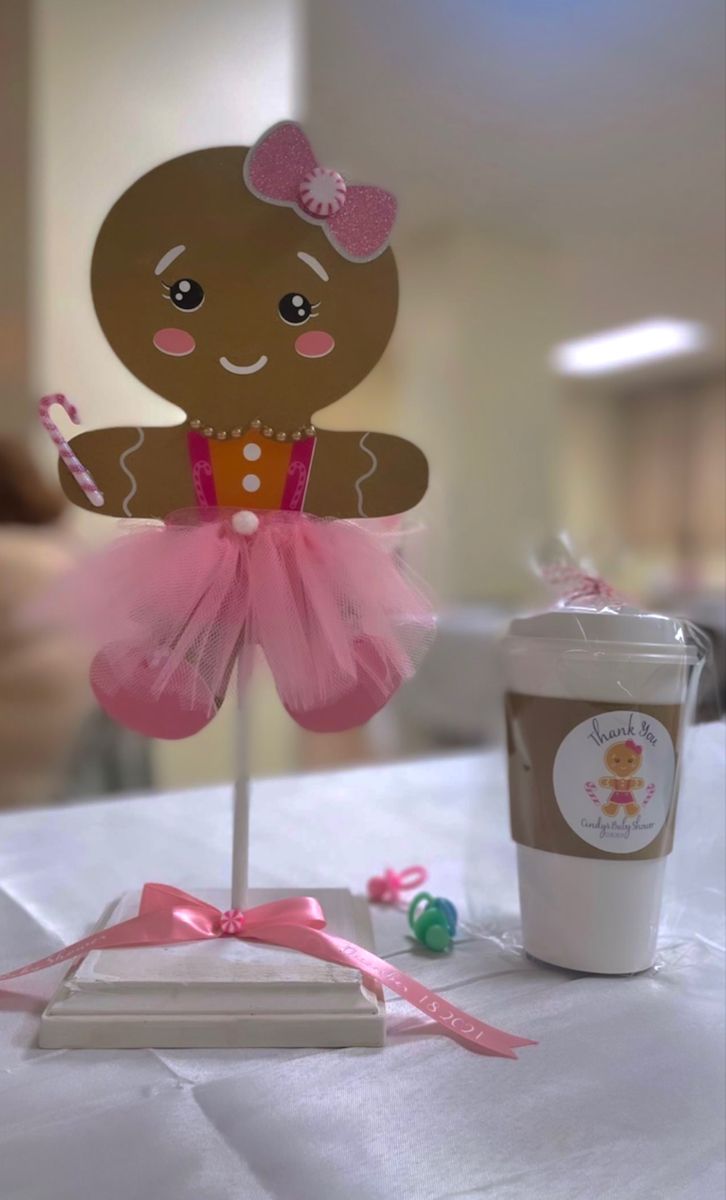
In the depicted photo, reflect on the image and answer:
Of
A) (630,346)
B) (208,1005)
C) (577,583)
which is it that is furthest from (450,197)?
(208,1005)

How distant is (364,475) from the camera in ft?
1.75

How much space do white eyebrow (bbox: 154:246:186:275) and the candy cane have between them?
85mm

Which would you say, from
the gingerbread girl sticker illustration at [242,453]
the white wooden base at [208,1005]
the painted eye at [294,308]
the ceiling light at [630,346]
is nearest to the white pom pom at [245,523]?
the gingerbread girl sticker illustration at [242,453]

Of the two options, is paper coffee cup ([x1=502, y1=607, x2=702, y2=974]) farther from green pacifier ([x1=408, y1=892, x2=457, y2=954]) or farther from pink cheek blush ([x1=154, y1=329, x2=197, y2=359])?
pink cheek blush ([x1=154, y1=329, x2=197, y2=359])

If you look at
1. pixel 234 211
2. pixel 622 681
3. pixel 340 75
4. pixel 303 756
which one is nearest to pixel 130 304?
pixel 234 211

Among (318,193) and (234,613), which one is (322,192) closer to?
(318,193)

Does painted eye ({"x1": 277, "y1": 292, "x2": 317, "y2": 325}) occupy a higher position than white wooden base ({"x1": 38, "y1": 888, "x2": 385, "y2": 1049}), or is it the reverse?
painted eye ({"x1": 277, "y1": 292, "x2": 317, "y2": 325})

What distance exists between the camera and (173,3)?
87cm

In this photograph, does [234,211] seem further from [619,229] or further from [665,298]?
[665,298]

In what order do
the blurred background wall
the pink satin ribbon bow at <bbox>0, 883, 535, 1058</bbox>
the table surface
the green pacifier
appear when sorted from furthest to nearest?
the blurred background wall
the green pacifier
the pink satin ribbon bow at <bbox>0, 883, 535, 1058</bbox>
the table surface

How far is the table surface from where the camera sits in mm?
359

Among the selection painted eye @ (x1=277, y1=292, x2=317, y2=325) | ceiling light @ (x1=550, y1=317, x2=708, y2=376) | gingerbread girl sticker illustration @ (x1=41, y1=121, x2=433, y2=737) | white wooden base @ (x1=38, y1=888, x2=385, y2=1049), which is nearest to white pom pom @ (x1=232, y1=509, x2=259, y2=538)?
gingerbread girl sticker illustration @ (x1=41, y1=121, x2=433, y2=737)

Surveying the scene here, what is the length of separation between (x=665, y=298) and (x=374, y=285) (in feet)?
14.4

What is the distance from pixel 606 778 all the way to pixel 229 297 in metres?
0.33
